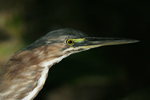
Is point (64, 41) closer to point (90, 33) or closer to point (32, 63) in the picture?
point (32, 63)

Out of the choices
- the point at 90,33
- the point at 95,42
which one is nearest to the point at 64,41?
the point at 95,42

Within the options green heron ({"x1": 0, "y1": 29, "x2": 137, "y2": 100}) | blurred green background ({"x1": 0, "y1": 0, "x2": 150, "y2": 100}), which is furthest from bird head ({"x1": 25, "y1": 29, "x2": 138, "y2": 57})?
blurred green background ({"x1": 0, "y1": 0, "x2": 150, "y2": 100})

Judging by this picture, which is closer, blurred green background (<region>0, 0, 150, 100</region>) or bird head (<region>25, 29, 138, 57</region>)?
bird head (<region>25, 29, 138, 57</region>)

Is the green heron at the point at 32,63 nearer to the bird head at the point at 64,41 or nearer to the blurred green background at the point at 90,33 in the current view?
the bird head at the point at 64,41

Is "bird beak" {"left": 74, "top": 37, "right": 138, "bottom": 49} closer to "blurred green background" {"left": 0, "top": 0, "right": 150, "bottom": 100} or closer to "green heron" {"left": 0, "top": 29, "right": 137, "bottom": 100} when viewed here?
"green heron" {"left": 0, "top": 29, "right": 137, "bottom": 100}

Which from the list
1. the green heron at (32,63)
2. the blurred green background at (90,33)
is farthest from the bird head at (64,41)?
the blurred green background at (90,33)

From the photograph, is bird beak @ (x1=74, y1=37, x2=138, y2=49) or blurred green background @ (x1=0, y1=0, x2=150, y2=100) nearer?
bird beak @ (x1=74, y1=37, x2=138, y2=49)

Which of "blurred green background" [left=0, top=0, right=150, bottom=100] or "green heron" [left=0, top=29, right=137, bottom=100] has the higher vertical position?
"blurred green background" [left=0, top=0, right=150, bottom=100]

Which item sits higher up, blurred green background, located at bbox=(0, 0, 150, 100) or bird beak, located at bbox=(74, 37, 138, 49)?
blurred green background, located at bbox=(0, 0, 150, 100)
